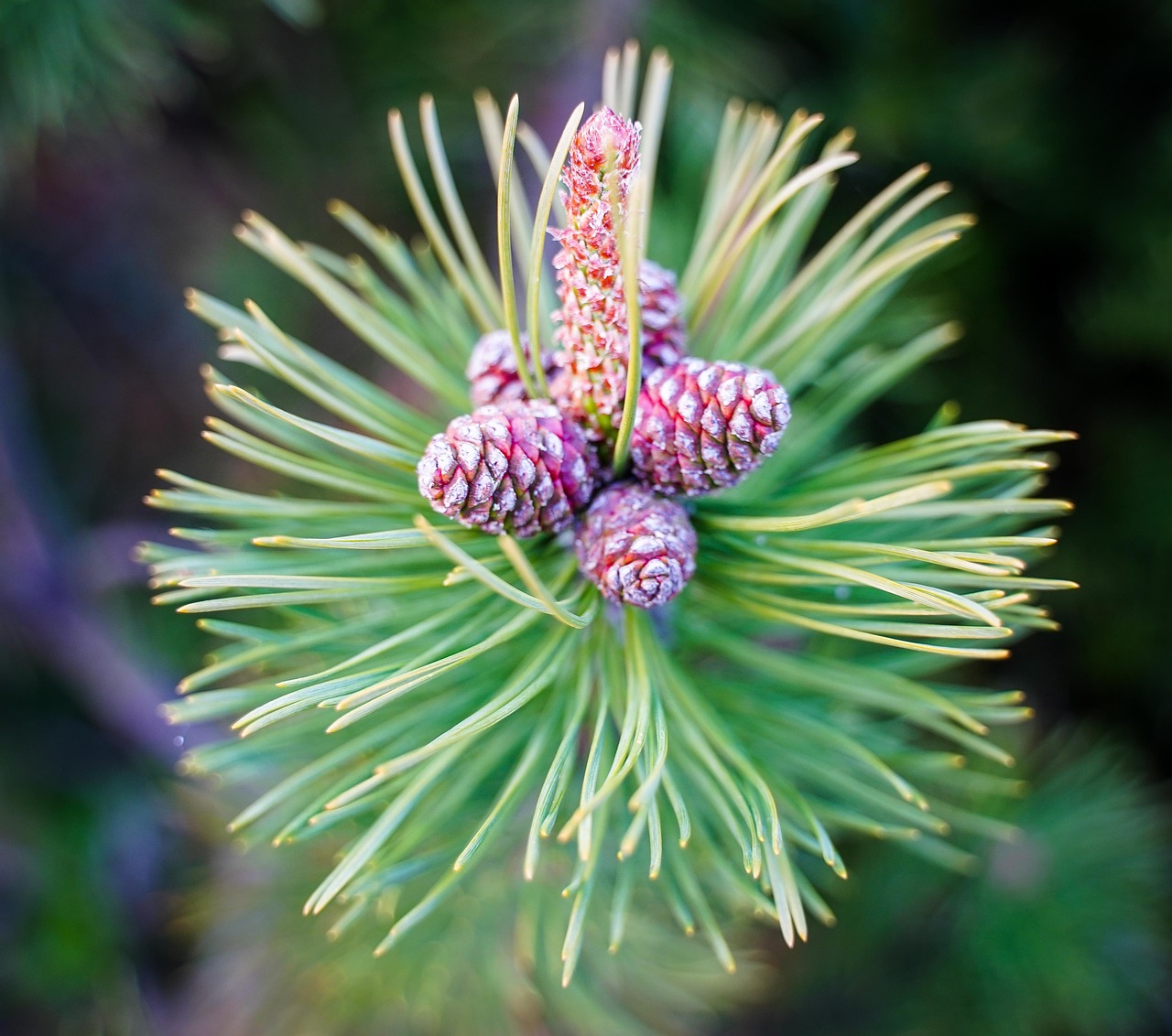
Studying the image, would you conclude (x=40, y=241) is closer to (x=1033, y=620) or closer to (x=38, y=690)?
(x=38, y=690)

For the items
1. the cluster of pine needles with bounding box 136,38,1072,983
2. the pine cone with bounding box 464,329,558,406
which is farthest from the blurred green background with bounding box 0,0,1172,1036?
the pine cone with bounding box 464,329,558,406

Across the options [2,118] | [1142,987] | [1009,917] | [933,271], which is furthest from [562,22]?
[1142,987]

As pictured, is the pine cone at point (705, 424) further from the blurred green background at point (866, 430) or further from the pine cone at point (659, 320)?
the blurred green background at point (866, 430)

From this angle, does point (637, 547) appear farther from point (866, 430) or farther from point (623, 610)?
point (866, 430)

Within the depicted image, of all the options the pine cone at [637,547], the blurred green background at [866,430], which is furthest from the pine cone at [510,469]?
the blurred green background at [866,430]

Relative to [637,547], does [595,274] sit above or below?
above

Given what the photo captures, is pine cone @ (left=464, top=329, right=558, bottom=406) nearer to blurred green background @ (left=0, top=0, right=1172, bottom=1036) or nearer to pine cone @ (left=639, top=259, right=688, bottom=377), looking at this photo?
pine cone @ (left=639, top=259, right=688, bottom=377)

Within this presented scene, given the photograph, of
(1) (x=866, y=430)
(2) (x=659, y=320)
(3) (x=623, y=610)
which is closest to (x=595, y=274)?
(2) (x=659, y=320)
